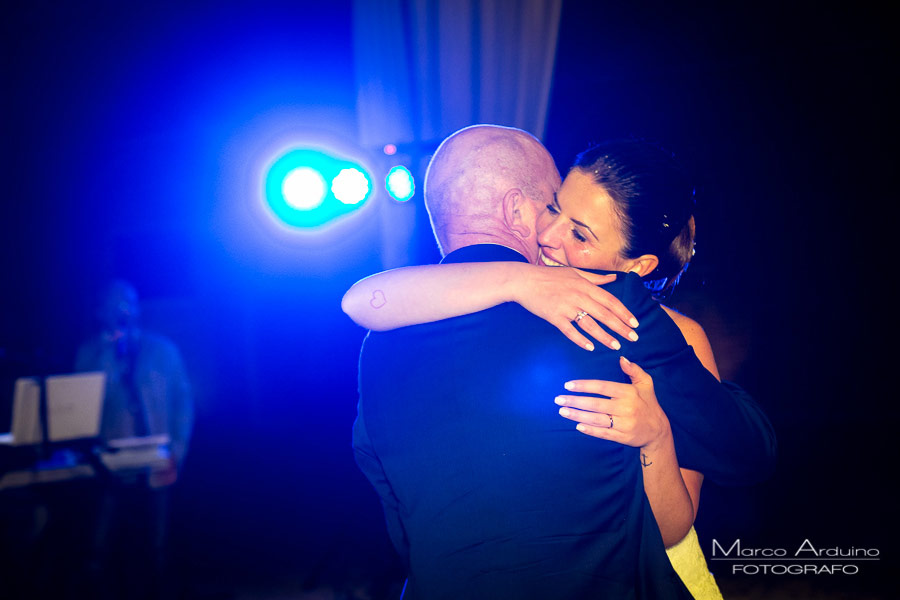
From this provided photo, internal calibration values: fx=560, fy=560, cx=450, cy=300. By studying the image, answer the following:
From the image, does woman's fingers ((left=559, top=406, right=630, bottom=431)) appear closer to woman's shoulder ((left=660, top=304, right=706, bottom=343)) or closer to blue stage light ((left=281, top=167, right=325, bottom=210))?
woman's shoulder ((left=660, top=304, right=706, bottom=343))

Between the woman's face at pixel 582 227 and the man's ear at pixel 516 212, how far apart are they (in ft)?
0.21

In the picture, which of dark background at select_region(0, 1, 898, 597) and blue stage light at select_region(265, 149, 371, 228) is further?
blue stage light at select_region(265, 149, 371, 228)

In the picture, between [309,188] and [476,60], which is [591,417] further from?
[476,60]

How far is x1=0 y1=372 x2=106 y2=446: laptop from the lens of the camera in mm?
3818

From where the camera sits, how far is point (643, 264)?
5.04 feet

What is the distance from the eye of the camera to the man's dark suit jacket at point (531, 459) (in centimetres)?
104

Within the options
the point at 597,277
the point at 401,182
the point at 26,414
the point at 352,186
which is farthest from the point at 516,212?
the point at 26,414

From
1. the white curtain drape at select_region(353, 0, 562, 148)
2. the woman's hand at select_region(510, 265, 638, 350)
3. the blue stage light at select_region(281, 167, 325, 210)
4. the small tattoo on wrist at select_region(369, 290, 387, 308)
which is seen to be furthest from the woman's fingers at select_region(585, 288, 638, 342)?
the blue stage light at select_region(281, 167, 325, 210)

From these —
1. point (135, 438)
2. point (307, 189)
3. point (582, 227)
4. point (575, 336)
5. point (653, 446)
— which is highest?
point (307, 189)

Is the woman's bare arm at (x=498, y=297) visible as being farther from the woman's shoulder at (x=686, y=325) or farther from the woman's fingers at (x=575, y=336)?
the woman's shoulder at (x=686, y=325)

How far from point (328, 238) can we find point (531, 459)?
443cm

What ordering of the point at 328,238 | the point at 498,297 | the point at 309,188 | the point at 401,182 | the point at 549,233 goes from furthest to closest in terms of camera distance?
the point at 328,238, the point at 309,188, the point at 401,182, the point at 549,233, the point at 498,297

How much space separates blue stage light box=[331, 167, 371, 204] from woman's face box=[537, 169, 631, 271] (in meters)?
2.60

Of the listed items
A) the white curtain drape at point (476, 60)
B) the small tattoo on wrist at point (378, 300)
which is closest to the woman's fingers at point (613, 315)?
the small tattoo on wrist at point (378, 300)
